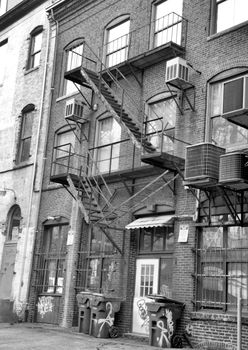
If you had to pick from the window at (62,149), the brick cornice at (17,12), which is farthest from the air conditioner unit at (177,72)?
the brick cornice at (17,12)

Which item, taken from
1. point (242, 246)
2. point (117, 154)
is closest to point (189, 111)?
point (117, 154)

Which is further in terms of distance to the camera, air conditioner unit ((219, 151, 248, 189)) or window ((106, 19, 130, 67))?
window ((106, 19, 130, 67))

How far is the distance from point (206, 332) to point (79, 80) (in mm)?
9437

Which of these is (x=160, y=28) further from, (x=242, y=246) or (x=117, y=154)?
(x=242, y=246)

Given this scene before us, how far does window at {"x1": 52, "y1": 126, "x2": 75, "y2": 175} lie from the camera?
18.8 m

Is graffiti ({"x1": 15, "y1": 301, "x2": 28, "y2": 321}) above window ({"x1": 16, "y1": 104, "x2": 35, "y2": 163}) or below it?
below

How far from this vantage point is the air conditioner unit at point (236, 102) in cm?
1100

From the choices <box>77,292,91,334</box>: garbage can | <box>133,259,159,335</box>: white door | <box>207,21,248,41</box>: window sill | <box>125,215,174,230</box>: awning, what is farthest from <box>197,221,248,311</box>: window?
<box>207,21,248,41</box>: window sill

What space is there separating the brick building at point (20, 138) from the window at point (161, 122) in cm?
573

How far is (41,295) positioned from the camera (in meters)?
18.4

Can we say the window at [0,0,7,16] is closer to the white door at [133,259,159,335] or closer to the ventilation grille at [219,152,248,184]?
the white door at [133,259,159,335]

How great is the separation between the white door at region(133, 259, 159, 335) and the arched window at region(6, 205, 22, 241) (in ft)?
24.4

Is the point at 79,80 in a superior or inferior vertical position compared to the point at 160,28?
inferior

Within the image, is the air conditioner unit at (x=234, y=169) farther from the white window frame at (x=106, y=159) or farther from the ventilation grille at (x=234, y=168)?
the white window frame at (x=106, y=159)
